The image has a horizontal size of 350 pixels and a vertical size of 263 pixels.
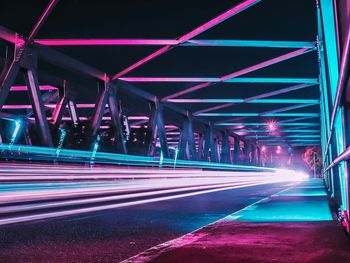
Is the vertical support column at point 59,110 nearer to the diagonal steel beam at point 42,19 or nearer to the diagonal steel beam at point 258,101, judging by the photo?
the diagonal steel beam at point 42,19

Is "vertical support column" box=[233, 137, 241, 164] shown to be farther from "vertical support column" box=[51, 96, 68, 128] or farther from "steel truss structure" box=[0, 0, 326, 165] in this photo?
"vertical support column" box=[51, 96, 68, 128]

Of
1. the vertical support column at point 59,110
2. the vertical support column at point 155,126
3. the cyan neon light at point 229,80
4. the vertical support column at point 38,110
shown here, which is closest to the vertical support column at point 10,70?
the vertical support column at point 38,110

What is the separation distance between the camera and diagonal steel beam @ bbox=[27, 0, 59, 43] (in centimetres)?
1325

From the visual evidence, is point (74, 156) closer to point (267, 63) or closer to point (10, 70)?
point (10, 70)

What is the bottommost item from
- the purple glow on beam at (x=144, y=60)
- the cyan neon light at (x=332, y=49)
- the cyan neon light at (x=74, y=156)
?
the cyan neon light at (x=74, y=156)

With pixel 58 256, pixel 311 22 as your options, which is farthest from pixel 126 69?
pixel 58 256

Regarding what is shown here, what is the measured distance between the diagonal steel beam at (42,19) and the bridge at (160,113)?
66mm

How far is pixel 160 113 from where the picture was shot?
96.5 feet

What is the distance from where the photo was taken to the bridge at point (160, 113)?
17.2ft

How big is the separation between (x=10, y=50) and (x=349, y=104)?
47.5ft

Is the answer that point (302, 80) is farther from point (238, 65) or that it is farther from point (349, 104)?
point (349, 104)

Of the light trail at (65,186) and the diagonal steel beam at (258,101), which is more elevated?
the diagonal steel beam at (258,101)

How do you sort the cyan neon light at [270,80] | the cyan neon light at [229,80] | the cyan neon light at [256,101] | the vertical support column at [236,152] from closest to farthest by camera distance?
1. the cyan neon light at [229,80]
2. the cyan neon light at [270,80]
3. the cyan neon light at [256,101]
4. the vertical support column at [236,152]

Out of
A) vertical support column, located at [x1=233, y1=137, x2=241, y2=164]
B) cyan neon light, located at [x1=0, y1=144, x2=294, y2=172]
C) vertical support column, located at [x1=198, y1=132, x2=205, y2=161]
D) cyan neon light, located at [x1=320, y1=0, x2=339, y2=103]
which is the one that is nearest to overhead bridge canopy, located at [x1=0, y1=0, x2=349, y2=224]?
cyan neon light, located at [x1=320, y1=0, x2=339, y2=103]
